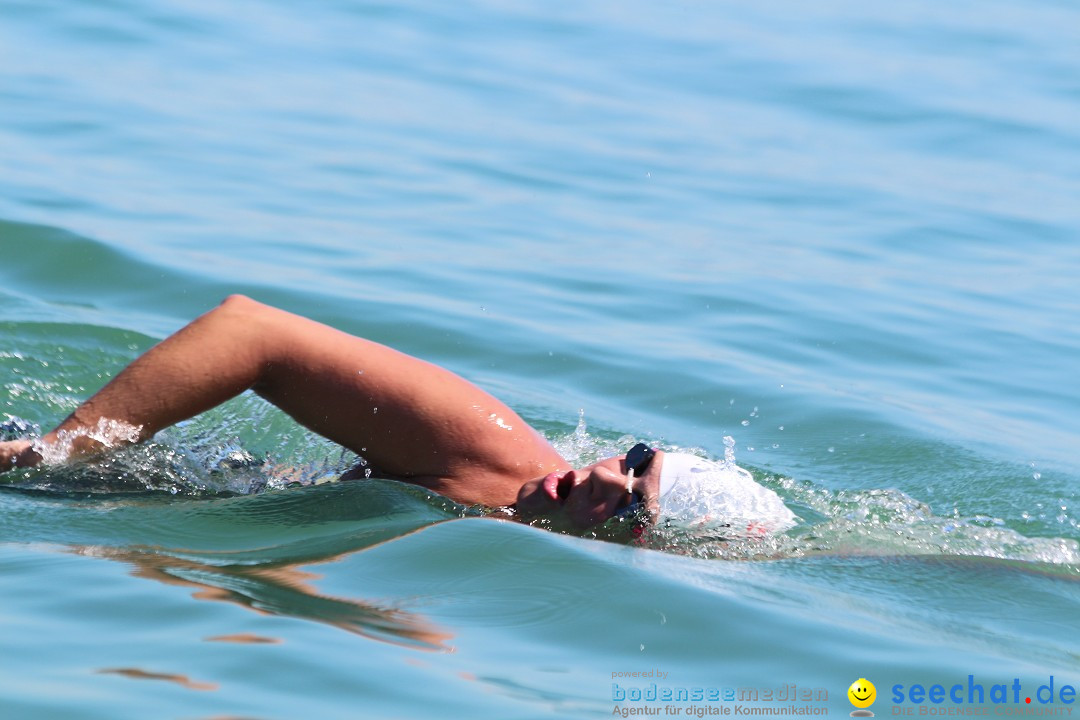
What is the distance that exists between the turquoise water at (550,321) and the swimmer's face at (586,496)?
269 mm

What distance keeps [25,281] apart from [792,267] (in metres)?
4.85

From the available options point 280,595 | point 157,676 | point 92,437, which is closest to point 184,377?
point 92,437

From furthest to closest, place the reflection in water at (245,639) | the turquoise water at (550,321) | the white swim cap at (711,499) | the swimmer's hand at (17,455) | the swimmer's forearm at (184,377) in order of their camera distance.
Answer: the white swim cap at (711,499) → the swimmer's hand at (17,455) → the swimmer's forearm at (184,377) → the turquoise water at (550,321) → the reflection in water at (245,639)

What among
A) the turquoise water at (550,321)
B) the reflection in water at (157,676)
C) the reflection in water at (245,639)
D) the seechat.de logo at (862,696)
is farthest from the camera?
the turquoise water at (550,321)

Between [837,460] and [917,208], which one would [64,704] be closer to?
[837,460]

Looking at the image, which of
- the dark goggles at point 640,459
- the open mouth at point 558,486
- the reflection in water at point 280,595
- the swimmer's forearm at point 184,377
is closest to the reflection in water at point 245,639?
the reflection in water at point 280,595

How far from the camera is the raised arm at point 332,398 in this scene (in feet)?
15.2

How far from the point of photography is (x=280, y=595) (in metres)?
4.02

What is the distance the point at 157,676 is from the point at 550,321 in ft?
18.0

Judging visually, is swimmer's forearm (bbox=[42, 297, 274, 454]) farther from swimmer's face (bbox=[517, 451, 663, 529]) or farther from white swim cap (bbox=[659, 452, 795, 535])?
white swim cap (bbox=[659, 452, 795, 535])

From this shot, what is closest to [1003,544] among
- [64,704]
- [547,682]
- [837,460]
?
[837,460]

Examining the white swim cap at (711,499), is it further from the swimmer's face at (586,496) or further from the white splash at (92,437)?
the white splash at (92,437)

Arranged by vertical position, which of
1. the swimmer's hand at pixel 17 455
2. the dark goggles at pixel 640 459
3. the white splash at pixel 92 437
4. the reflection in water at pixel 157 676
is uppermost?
the dark goggles at pixel 640 459

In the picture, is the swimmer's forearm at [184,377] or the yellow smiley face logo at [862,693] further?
the swimmer's forearm at [184,377]
